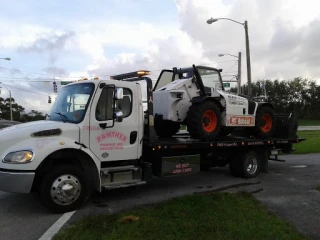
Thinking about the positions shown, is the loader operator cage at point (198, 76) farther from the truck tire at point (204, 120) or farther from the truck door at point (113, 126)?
the truck door at point (113, 126)

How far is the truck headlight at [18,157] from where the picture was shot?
560cm

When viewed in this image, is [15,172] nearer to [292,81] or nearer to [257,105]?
[257,105]

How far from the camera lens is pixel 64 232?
191 inches

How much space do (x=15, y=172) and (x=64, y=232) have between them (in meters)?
1.45

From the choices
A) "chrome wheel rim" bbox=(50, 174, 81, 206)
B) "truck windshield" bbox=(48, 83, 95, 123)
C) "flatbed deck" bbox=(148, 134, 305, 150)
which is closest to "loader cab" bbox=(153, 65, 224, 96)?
"flatbed deck" bbox=(148, 134, 305, 150)

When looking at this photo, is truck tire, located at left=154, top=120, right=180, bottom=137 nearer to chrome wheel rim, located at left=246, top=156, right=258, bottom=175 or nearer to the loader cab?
the loader cab

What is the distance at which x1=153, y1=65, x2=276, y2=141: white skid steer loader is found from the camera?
26.9ft

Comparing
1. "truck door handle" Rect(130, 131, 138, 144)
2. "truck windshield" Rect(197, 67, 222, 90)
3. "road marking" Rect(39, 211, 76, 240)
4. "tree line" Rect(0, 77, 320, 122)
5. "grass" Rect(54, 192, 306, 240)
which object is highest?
"tree line" Rect(0, 77, 320, 122)

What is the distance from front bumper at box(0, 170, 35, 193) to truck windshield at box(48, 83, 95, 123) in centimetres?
133

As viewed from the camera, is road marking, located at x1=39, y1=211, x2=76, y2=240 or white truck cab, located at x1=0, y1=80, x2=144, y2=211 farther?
white truck cab, located at x1=0, y1=80, x2=144, y2=211

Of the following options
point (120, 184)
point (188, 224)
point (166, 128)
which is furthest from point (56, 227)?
point (166, 128)

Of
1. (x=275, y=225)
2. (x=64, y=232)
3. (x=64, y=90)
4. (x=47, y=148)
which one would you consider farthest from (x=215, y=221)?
(x=64, y=90)

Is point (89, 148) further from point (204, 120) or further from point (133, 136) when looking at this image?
point (204, 120)

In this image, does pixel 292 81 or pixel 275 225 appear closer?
pixel 275 225
